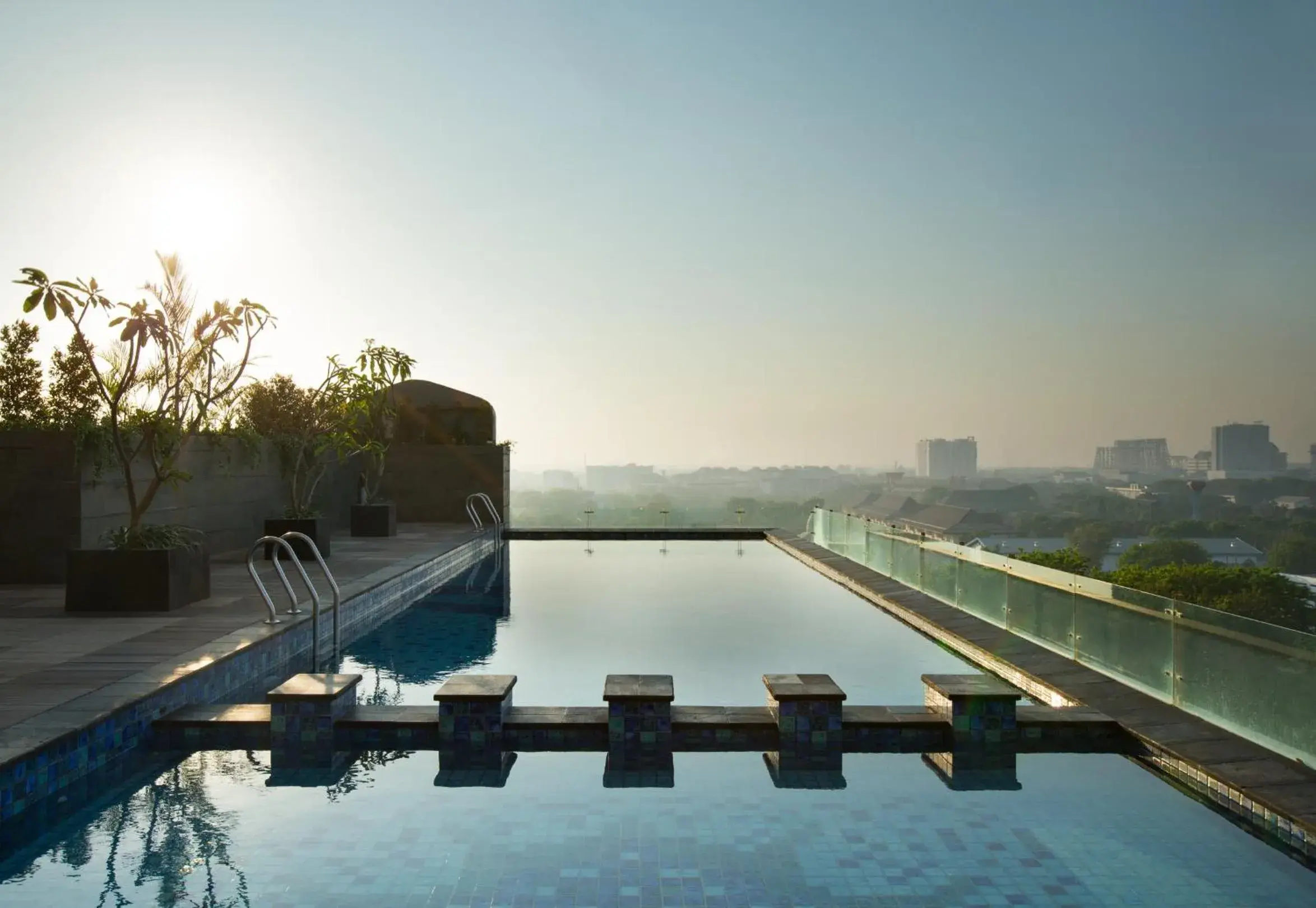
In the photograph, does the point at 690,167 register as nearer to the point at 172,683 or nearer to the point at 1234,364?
the point at 172,683

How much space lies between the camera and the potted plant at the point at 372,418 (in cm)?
1308

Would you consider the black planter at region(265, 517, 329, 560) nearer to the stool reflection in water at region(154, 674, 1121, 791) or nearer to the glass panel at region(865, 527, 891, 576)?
the glass panel at region(865, 527, 891, 576)

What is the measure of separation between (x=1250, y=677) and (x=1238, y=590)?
29.7 m

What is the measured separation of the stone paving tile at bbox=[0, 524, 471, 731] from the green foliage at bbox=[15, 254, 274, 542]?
0.97m

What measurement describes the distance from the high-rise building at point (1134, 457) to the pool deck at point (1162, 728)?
170 ft

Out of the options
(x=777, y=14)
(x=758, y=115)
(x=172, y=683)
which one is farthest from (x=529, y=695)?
(x=758, y=115)

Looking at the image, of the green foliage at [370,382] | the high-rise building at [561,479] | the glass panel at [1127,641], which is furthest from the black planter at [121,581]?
the high-rise building at [561,479]

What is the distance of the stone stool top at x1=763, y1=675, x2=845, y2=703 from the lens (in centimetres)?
450

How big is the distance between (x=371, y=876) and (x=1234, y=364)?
6141 centimetres

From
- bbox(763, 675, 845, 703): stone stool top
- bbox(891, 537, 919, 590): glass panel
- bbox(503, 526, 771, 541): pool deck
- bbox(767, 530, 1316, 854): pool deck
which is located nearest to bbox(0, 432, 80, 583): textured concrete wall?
bbox(763, 675, 845, 703): stone stool top

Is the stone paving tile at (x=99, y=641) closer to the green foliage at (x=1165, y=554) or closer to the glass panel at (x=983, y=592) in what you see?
the glass panel at (x=983, y=592)

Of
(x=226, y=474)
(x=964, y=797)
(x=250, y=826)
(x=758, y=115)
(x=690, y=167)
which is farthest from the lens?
(x=690, y=167)

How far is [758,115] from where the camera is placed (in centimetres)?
1652

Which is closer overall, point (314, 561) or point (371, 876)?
point (371, 876)
